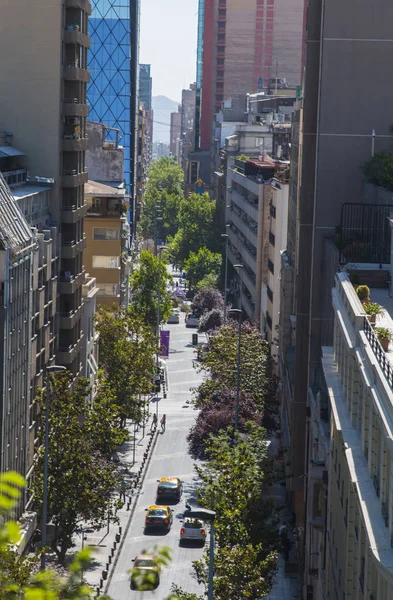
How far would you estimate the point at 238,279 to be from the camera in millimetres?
132750

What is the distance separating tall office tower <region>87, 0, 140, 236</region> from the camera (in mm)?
187000

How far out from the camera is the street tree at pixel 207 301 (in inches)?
5138

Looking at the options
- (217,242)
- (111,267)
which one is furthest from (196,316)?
(111,267)

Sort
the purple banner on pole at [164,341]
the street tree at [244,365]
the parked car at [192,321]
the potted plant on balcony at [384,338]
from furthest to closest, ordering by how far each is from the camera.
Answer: the parked car at [192,321]
the purple banner on pole at [164,341]
the street tree at [244,365]
the potted plant on balcony at [384,338]

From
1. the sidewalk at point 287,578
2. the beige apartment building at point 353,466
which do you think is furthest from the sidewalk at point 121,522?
the beige apartment building at point 353,466

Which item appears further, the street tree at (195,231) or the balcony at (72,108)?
the street tree at (195,231)

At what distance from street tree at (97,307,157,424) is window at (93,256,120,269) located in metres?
Result: 3.75

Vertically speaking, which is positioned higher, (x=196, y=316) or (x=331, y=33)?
(x=331, y=33)

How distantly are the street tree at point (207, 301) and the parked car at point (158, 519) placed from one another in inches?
2710

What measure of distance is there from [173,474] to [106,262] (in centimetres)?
2363

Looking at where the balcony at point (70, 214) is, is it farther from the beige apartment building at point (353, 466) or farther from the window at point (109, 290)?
the window at point (109, 290)

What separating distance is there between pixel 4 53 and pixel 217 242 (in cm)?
9790

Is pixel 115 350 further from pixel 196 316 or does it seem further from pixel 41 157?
pixel 196 316

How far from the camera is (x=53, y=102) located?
215 ft
